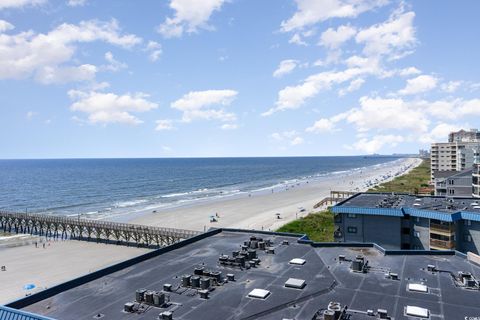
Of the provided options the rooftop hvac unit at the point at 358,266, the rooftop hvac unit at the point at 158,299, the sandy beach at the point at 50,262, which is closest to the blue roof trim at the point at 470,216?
the rooftop hvac unit at the point at 358,266

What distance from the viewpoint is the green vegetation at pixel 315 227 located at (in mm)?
73312

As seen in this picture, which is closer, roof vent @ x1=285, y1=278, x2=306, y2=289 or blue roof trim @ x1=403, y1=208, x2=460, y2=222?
roof vent @ x1=285, y1=278, x2=306, y2=289

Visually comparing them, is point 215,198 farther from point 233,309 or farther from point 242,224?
point 233,309

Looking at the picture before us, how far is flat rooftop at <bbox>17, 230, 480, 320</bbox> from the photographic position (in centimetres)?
2269

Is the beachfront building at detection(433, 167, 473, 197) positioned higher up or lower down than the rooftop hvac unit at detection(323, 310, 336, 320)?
higher up

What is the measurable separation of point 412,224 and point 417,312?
27.7 m

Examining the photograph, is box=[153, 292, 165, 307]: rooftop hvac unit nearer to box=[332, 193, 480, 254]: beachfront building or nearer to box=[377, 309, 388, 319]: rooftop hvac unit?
box=[377, 309, 388, 319]: rooftop hvac unit

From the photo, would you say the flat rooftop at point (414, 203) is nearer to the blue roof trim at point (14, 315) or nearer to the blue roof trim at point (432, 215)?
the blue roof trim at point (432, 215)

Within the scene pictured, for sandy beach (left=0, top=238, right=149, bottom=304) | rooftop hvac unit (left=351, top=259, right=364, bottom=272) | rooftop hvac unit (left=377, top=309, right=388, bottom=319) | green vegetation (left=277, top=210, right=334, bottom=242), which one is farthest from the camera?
green vegetation (left=277, top=210, right=334, bottom=242)

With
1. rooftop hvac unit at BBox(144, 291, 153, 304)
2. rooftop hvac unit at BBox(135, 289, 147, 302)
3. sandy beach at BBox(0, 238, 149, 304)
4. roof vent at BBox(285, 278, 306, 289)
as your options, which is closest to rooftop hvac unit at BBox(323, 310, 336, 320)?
roof vent at BBox(285, 278, 306, 289)

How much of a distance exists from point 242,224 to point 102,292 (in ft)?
217

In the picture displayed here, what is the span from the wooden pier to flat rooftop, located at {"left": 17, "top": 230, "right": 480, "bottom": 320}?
3385 cm

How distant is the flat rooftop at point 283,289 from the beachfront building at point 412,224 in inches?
418

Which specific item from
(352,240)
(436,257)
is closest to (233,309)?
(436,257)
